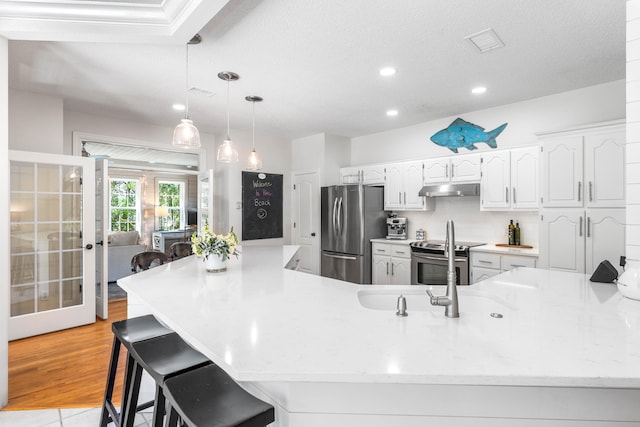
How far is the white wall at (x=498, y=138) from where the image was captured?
3367mm

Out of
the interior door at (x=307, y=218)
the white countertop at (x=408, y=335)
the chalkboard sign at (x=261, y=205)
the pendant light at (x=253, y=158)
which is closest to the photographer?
the white countertop at (x=408, y=335)

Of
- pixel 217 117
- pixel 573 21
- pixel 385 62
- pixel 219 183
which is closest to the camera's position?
pixel 573 21

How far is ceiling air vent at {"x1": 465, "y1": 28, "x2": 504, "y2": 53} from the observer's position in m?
2.36

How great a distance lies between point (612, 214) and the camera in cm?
295

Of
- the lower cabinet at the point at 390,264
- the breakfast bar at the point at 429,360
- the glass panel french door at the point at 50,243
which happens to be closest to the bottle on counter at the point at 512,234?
the lower cabinet at the point at 390,264

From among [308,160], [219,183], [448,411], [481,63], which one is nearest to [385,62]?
[481,63]

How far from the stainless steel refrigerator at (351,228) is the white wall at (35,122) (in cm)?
341

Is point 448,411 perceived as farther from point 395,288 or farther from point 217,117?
point 217,117

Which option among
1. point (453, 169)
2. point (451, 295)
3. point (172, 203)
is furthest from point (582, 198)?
point (172, 203)

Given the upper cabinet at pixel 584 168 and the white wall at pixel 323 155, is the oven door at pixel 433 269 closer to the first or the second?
the upper cabinet at pixel 584 168

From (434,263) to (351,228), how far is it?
134 cm

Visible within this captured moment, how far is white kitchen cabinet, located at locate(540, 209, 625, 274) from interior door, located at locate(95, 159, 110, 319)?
4.70 m

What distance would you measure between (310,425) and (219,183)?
4.75m

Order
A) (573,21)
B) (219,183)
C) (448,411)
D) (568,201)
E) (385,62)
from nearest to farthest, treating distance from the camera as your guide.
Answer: (448,411)
(573,21)
(385,62)
(568,201)
(219,183)
